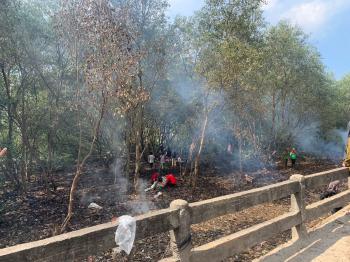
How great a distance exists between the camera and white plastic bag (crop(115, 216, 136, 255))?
3557mm

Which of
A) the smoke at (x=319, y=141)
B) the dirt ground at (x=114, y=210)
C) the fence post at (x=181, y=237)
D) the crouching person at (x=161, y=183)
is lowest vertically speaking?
the dirt ground at (x=114, y=210)

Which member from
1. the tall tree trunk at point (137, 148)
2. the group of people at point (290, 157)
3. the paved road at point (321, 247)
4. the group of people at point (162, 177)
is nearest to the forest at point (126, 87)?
the tall tree trunk at point (137, 148)

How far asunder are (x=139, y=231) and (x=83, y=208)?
956 centimetres

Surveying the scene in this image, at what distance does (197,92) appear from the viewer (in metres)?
18.7

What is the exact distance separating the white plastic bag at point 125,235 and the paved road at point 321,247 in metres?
2.66

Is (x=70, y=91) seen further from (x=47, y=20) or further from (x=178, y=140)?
(x=178, y=140)

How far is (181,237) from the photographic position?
4.18 meters

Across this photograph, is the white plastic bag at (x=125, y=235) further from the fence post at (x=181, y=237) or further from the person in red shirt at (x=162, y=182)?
the person in red shirt at (x=162, y=182)

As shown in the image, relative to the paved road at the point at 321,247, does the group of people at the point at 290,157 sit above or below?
above

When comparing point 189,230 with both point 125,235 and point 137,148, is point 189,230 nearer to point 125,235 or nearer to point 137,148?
point 125,235

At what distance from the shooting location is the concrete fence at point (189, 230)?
3.05 meters

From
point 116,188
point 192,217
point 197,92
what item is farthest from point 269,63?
point 192,217

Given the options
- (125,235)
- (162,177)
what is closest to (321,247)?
(125,235)

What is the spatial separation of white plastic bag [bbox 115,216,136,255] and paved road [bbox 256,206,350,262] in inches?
105
